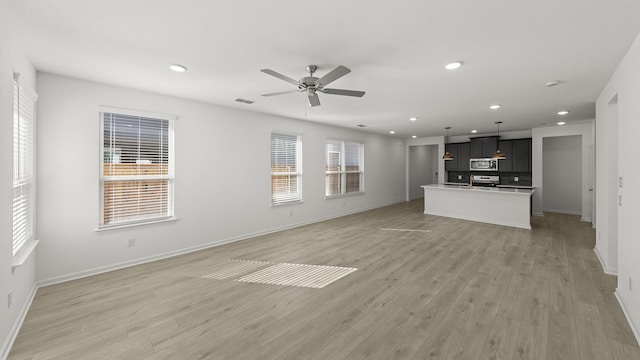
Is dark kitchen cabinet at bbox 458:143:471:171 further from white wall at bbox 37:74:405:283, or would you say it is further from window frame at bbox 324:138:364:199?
white wall at bbox 37:74:405:283

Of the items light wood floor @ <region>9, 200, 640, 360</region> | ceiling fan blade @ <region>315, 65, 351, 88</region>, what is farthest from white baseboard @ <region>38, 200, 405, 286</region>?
ceiling fan blade @ <region>315, 65, 351, 88</region>

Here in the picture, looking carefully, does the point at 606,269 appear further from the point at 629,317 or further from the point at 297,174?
the point at 297,174

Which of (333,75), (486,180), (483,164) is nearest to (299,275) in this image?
(333,75)

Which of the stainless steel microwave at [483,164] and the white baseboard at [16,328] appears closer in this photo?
the white baseboard at [16,328]

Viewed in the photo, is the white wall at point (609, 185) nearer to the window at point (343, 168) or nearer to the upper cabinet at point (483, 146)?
the upper cabinet at point (483, 146)

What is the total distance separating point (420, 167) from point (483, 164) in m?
3.07

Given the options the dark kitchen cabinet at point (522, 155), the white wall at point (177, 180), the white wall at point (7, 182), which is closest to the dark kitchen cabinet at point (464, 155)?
the dark kitchen cabinet at point (522, 155)

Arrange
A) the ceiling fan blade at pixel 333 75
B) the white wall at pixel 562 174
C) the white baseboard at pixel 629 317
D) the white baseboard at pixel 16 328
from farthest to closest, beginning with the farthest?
the white wall at pixel 562 174 → the ceiling fan blade at pixel 333 75 → the white baseboard at pixel 629 317 → the white baseboard at pixel 16 328

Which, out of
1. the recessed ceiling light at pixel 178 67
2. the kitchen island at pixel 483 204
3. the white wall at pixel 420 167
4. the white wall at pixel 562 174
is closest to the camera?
the recessed ceiling light at pixel 178 67

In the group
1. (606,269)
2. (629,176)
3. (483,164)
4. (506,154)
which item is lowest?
(606,269)

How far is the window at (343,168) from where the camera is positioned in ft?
24.3

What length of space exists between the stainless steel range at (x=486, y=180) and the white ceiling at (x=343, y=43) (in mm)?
5153

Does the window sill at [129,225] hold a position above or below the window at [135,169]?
below

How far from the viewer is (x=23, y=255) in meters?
2.55
